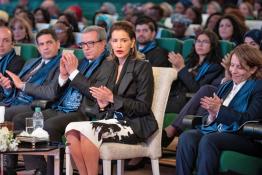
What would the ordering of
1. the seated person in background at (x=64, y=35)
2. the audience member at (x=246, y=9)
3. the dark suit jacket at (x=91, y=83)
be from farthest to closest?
the audience member at (x=246, y=9) → the seated person in background at (x=64, y=35) → the dark suit jacket at (x=91, y=83)

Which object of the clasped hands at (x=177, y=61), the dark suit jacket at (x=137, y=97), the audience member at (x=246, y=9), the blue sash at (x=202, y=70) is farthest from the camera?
the audience member at (x=246, y=9)

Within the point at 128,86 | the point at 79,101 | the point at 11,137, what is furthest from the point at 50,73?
the point at 11,137

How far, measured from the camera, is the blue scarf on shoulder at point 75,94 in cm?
651

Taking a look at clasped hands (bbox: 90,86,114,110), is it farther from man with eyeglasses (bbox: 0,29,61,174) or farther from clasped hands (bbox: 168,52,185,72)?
clasped hands (bbox: 168,52,185,72)

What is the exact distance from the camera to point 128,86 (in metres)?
5.97

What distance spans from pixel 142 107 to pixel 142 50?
1.95m

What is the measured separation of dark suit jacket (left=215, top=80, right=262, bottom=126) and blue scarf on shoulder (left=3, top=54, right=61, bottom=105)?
6.02 ft

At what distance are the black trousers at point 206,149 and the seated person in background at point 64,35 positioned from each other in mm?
3088

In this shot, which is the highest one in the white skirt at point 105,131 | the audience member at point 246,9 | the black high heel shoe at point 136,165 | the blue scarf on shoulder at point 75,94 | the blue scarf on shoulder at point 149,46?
the audience member at point 246,9

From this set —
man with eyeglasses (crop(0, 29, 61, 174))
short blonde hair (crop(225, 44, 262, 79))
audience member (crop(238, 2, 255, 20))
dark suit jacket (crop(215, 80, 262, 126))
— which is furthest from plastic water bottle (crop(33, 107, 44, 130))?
audience member (crop(238, 2, 255, 20))

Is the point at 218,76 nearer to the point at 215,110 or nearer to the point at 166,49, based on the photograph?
the point at 166,49

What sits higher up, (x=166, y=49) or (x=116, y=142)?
(x=166, y=49)

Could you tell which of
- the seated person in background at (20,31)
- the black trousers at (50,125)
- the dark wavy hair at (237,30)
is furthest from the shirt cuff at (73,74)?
the seated person in background at (20,31)

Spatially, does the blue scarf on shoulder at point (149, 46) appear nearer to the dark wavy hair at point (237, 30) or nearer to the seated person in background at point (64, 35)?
the dark wavy hair at point (237, 30)
